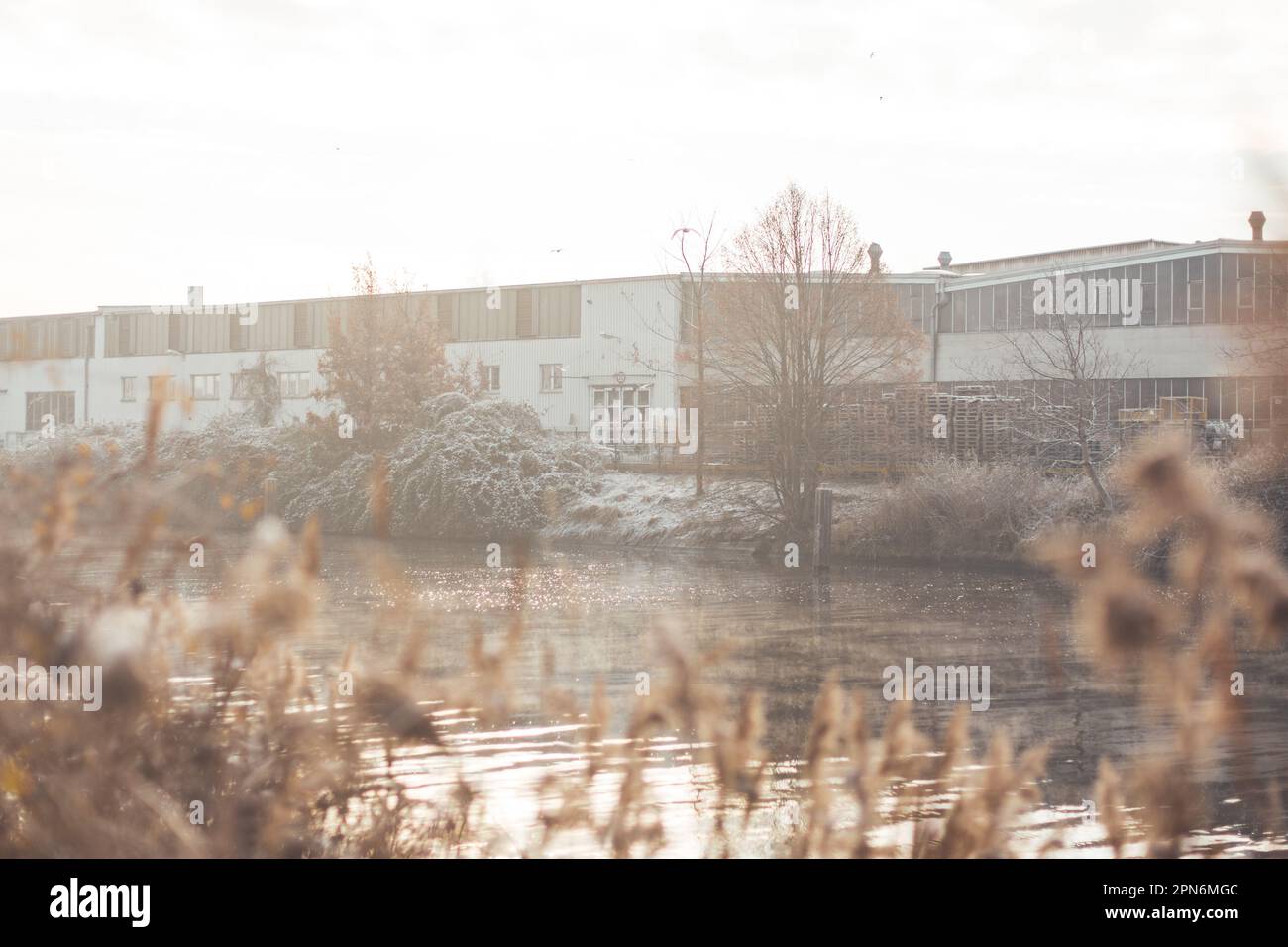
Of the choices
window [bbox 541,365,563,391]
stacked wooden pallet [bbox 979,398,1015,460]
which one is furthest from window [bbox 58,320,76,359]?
stacked wooden pallet [bbox 979,398,1015,460]

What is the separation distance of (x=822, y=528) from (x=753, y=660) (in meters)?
13.6

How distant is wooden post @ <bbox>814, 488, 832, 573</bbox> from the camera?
29.5 meters

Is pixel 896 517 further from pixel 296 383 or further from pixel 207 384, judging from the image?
pixel 207 384

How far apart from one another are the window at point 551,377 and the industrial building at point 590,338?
5cm

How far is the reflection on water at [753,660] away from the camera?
301 inches

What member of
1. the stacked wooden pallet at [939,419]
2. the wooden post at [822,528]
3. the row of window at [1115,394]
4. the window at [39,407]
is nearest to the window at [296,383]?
the window at [39,407]

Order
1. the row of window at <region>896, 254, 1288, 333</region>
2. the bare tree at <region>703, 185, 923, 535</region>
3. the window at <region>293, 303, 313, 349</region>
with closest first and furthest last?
the bare tree at <region>703, 185, 923, 535</region> < the row of window at <region>896, 254, 1288, 333</region> < the window at <region>293, 303, 313, 349</region>

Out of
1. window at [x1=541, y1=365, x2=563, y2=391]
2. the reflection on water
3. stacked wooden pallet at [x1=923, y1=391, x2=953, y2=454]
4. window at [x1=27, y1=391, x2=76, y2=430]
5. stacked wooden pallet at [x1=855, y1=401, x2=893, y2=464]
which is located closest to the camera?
the reflection on water

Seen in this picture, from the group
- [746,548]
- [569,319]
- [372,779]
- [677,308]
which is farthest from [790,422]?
[372,779]

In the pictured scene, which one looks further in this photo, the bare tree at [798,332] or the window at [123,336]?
the window at [123,336]

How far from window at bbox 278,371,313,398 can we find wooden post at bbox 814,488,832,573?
3081cm

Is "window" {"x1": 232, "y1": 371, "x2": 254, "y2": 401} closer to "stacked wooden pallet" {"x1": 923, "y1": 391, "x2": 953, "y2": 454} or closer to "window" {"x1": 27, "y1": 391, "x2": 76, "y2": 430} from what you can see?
"window" {"x1": 27, "y1": 391, "x2": 76, "y2": 430}

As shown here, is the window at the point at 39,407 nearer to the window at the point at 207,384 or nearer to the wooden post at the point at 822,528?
the window at the point at 207,384
